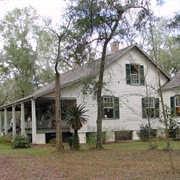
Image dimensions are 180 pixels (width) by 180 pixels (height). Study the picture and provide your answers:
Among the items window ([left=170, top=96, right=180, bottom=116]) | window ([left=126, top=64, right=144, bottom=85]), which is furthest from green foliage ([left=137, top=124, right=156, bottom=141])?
window ([left=126, top=64, right=144, bottom=85])

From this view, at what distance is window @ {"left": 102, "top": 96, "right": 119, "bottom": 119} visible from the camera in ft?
70.6

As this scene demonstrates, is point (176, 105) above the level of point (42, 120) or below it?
above

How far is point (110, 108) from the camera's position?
71.2ft

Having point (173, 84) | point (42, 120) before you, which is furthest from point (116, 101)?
point (42, 120)

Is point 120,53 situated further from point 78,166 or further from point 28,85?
point 28,85

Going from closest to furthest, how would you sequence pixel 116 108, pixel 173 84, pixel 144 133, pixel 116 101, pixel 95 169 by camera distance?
Result: pixel 95 169
pixel 144 133
pixel 116 101
pixel 116 108
pixel 173 84

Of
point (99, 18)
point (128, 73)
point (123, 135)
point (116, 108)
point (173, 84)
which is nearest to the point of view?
point (99, 18)

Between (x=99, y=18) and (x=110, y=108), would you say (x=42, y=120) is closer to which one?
(x=110, y=108)

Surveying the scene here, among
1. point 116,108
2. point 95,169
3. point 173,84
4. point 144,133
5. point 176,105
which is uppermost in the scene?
point 173,84

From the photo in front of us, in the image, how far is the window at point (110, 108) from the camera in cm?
2152

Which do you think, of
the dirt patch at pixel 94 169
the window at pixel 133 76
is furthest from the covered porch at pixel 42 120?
the dirt patch at pixel 94 169

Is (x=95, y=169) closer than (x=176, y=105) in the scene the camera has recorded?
Yes

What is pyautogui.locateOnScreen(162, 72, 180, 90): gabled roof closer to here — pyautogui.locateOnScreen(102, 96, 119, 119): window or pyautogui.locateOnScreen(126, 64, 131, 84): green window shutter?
pyautogui.locateOnScreen(126, 64, 131, 84): green window shutter

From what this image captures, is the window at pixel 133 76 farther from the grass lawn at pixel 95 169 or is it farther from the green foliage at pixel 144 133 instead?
the grass lawn at pixel 95 169
